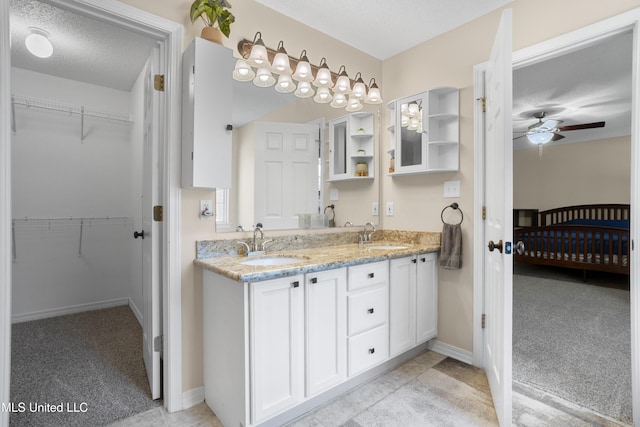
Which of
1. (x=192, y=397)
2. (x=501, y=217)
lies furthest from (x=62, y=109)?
(x=501, y=217)

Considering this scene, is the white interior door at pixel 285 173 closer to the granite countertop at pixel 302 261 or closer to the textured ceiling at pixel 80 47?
the granite countertop at pixel 302 261

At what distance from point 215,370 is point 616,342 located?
308 centimetres

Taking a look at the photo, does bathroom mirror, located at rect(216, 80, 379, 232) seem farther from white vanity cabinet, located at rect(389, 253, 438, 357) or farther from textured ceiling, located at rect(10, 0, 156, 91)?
textured ceiling, located at rect(10, 0, 156, 91)

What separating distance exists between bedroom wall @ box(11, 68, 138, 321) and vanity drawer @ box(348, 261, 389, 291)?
3.00m

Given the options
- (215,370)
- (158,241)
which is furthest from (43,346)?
(215,370)

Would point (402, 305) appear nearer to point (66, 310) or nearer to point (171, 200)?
point (171, 200)

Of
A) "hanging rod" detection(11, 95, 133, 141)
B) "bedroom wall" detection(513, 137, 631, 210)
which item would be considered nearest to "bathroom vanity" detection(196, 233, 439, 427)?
"hanging rod" detection(11, 95, 133, 141)

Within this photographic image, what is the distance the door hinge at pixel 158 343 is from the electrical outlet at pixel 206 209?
726 millimetres

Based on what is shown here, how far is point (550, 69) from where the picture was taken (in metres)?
3.20

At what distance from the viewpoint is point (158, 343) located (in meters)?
1.83

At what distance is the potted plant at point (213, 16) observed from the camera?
1691 mm

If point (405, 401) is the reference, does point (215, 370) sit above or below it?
above

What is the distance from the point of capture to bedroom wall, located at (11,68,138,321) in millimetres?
3111

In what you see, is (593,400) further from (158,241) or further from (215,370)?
(158,241)
